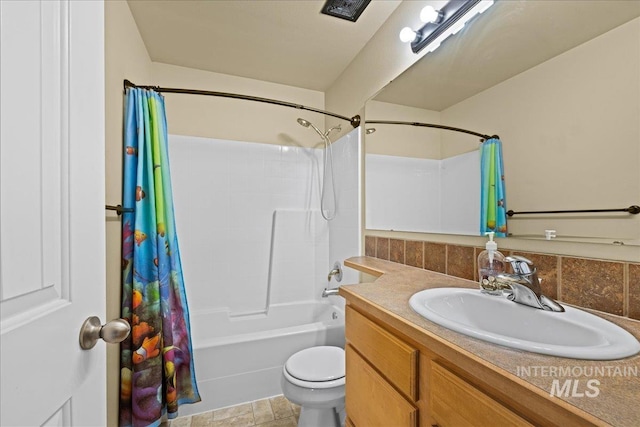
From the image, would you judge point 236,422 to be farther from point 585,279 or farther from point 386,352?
point 585,279

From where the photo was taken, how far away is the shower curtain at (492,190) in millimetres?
1032

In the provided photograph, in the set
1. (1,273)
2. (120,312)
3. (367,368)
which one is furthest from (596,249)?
(120,312)

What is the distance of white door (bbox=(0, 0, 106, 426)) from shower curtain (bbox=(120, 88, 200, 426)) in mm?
883

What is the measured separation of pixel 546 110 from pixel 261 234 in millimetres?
2027

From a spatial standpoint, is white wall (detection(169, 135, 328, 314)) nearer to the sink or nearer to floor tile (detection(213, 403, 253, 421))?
floor tile (detection(213, 403, 253, 421))

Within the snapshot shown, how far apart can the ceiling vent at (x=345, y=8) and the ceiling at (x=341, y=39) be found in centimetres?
4

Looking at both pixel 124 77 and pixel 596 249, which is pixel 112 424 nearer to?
pixel 124 77

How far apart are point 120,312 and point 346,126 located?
1840 mm

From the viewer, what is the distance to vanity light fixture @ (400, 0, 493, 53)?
1.14m

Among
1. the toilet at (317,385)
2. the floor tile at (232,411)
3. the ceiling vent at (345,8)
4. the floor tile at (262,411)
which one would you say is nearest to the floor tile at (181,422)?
the floor tile at (232,411)

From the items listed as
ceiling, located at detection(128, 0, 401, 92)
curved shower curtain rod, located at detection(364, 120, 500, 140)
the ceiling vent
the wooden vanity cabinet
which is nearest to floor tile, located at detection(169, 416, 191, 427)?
the wooden vanity cabinet

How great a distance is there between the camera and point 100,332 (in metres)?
0.52

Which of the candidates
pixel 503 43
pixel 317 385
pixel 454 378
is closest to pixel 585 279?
pixel 454 378

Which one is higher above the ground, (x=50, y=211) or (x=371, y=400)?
(x=50, y=211)
